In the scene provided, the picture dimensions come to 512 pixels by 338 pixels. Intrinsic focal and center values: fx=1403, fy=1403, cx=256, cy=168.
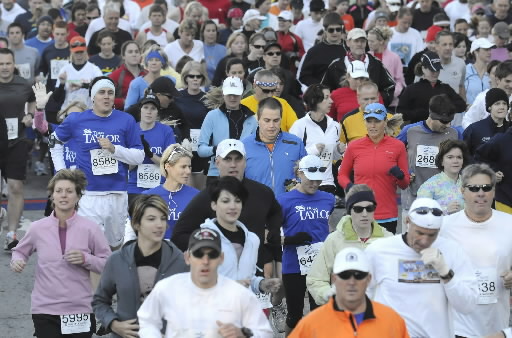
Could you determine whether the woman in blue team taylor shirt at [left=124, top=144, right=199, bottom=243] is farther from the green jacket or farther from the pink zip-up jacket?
the green jacket

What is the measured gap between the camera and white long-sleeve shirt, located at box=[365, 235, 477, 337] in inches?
342

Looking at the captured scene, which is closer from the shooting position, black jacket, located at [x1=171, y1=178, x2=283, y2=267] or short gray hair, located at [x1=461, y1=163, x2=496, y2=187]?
short gray hair, located at [x1=461, y1=163, x2=496, y2=187]

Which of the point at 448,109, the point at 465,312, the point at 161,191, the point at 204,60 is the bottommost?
the point at 465,312

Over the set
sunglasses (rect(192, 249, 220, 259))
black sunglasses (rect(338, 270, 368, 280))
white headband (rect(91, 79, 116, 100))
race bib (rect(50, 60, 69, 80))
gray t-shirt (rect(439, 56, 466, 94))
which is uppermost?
race bib (rect(50, 60, 69, 80))

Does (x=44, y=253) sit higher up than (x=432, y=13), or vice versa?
(x=432, y=13)

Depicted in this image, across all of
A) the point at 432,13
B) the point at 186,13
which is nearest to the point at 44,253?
the point at 186,13

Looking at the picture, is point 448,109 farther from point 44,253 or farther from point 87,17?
point 87,17

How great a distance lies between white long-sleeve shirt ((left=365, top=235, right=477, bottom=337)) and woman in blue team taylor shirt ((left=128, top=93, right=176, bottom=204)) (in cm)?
541

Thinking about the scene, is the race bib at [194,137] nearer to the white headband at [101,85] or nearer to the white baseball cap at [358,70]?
the white baseball cap at [358,70]

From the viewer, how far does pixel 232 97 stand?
1407 cm

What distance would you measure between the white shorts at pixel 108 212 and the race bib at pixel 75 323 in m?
3.27

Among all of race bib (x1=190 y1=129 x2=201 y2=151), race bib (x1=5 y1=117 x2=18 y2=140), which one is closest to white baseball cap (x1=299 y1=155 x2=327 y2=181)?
race bib (x1=190 y1=129 x2=201 y2=151)

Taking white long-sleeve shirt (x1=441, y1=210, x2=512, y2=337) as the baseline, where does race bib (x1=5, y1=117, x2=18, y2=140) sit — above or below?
above

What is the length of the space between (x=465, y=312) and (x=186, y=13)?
42.8 feet
